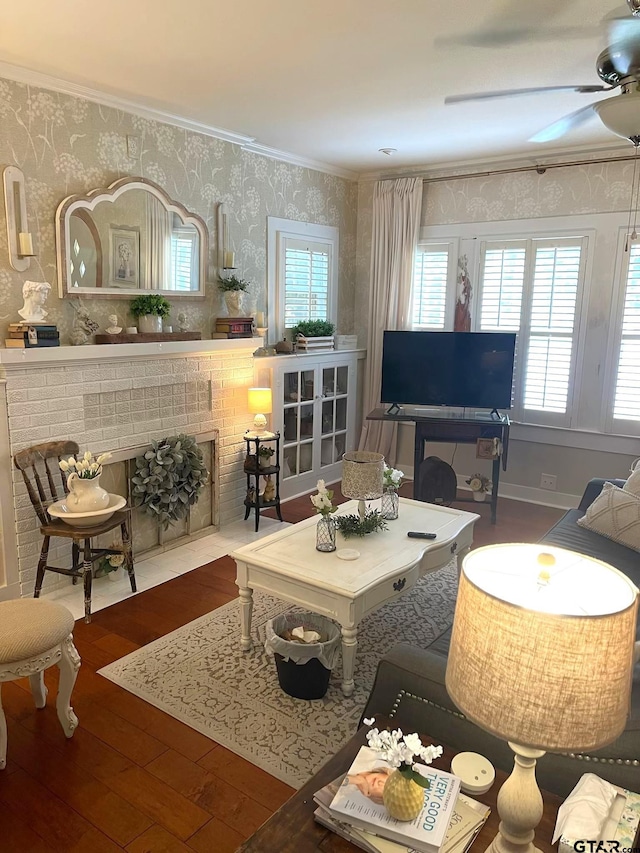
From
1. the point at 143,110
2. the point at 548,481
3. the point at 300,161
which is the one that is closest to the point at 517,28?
the point at 143,110

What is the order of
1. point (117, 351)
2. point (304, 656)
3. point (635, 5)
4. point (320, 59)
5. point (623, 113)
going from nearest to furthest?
point (635, 5) < point (623, 113) < point (304, 656) < point (320, 59) < point (117, 351)

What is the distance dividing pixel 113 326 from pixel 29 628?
6.86 feet

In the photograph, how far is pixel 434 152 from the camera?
510 centimetres

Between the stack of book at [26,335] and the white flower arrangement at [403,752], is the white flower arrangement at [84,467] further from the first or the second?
the white flower arrangement at [403,752]

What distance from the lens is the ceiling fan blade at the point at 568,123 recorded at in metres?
2.53

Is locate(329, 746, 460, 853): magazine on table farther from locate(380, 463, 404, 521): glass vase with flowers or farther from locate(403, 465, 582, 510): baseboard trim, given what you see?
locate(403, 465, 582, 510): baseboard trim

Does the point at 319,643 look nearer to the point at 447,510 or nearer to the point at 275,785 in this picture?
the point at 275,785

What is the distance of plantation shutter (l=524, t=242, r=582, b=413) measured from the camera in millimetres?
5066

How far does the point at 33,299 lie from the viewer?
11.1ft

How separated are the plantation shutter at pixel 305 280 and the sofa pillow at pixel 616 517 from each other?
3.10 metres

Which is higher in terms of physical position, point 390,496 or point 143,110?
point 143,110

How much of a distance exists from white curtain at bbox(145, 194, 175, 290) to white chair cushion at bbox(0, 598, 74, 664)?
232cm

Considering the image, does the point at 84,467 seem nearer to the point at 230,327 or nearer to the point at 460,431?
the point at 230,327

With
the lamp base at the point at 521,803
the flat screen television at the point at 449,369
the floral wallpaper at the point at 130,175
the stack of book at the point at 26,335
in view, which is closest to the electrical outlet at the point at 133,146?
the floral wallpaper at the point at 130,175
